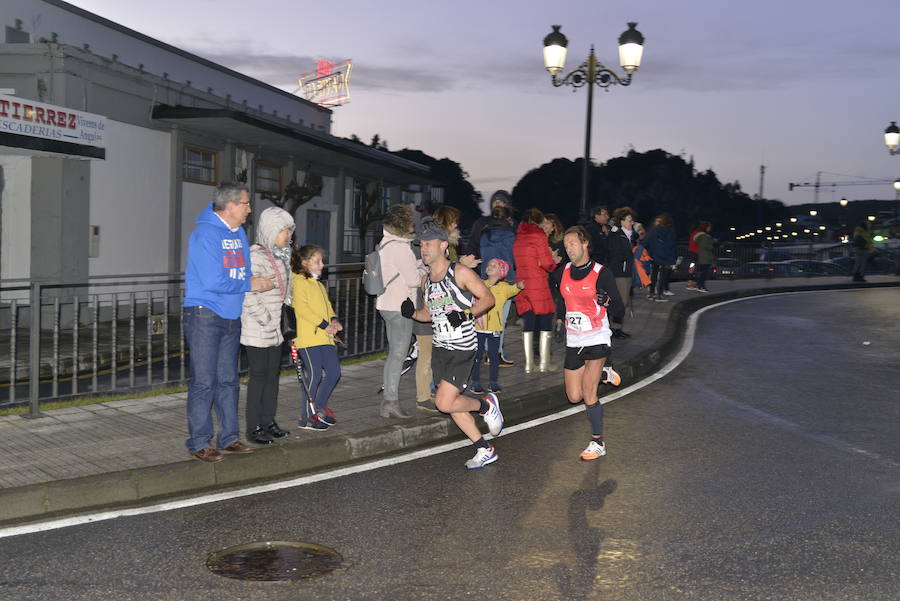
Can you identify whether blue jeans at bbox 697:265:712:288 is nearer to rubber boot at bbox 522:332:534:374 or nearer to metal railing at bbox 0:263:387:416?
metal railing at bbox 0:263:387:416

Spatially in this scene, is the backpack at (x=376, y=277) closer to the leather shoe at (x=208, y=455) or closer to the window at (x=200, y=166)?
the leather shoe at (x=208, y=455)

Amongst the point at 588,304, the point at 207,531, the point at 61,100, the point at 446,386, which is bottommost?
the point at 207,531

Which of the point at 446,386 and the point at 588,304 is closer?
the point at 446,386

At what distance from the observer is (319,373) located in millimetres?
7551

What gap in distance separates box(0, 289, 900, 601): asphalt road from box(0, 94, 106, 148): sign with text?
10.5 metres

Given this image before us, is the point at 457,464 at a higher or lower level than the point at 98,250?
lower

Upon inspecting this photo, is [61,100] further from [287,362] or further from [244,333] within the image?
[244,333]

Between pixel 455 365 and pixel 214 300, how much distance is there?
1.82m

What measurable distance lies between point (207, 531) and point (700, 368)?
8163 mm

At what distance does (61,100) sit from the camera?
51.5 feet

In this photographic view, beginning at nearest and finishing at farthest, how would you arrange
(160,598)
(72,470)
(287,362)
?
1. (160,598)
2. (72,470)
3. (287,362)

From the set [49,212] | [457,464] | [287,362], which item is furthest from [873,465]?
[49,212]

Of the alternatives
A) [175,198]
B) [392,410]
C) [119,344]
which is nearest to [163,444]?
[392,410]

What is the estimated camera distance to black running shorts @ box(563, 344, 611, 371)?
23.8 ft
